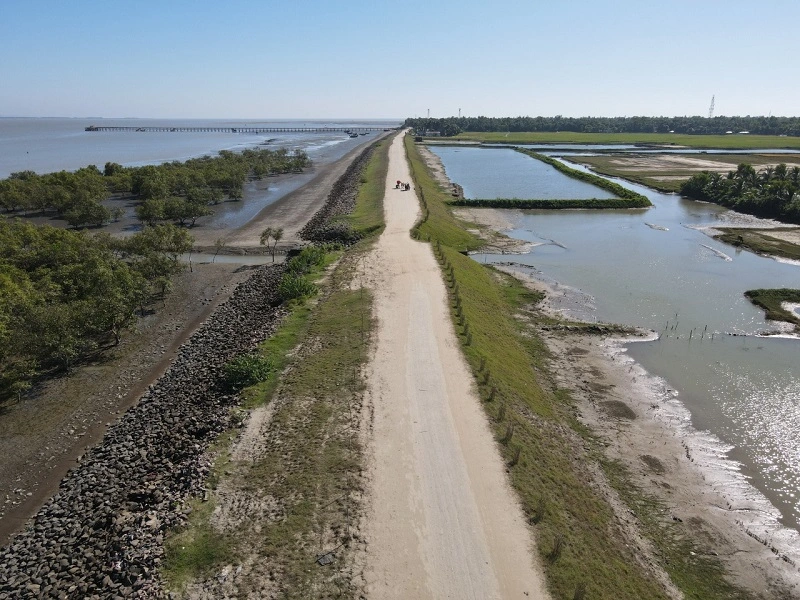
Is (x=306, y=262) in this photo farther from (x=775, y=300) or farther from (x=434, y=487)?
(x=775, y=300)

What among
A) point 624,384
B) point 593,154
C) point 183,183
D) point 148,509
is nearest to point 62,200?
point 183,183

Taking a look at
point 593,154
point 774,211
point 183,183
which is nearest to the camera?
point 774,211

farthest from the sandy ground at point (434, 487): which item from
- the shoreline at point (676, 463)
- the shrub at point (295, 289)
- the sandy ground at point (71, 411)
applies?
the sandy ground at point (71, 411)

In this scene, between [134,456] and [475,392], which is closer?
[134,456]

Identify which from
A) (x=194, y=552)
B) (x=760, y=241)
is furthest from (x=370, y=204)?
(x=194, y=552)

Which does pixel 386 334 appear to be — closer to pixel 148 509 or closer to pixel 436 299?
pixel 436 299

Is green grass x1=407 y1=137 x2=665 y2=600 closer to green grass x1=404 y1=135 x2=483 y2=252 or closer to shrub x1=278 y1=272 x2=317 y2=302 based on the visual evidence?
shrub x1=278 y1=272 x2=317 y2=302
